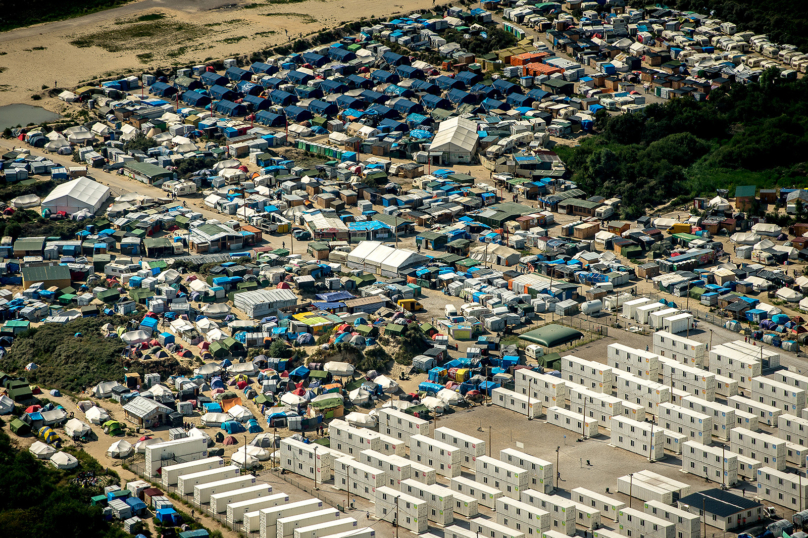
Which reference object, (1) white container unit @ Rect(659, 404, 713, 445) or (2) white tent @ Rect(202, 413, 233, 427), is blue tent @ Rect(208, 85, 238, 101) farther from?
(1) white container unit @ Rect(659, 404, 713, 445)

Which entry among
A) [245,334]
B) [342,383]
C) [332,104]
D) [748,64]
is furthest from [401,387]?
[748,64]

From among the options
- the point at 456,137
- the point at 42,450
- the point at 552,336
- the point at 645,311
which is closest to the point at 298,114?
the point at 456,137

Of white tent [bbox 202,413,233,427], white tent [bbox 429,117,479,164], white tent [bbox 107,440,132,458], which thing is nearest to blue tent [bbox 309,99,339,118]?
white tent [bbox 429,117,479,164]

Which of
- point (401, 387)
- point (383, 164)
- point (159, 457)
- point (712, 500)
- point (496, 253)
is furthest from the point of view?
point (383, 164)

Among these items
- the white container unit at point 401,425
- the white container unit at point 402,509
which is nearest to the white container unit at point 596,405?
the white container unit at point 401,425

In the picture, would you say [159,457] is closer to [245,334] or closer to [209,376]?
[209,376]

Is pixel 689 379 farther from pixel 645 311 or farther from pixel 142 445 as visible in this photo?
pixel 142 445
